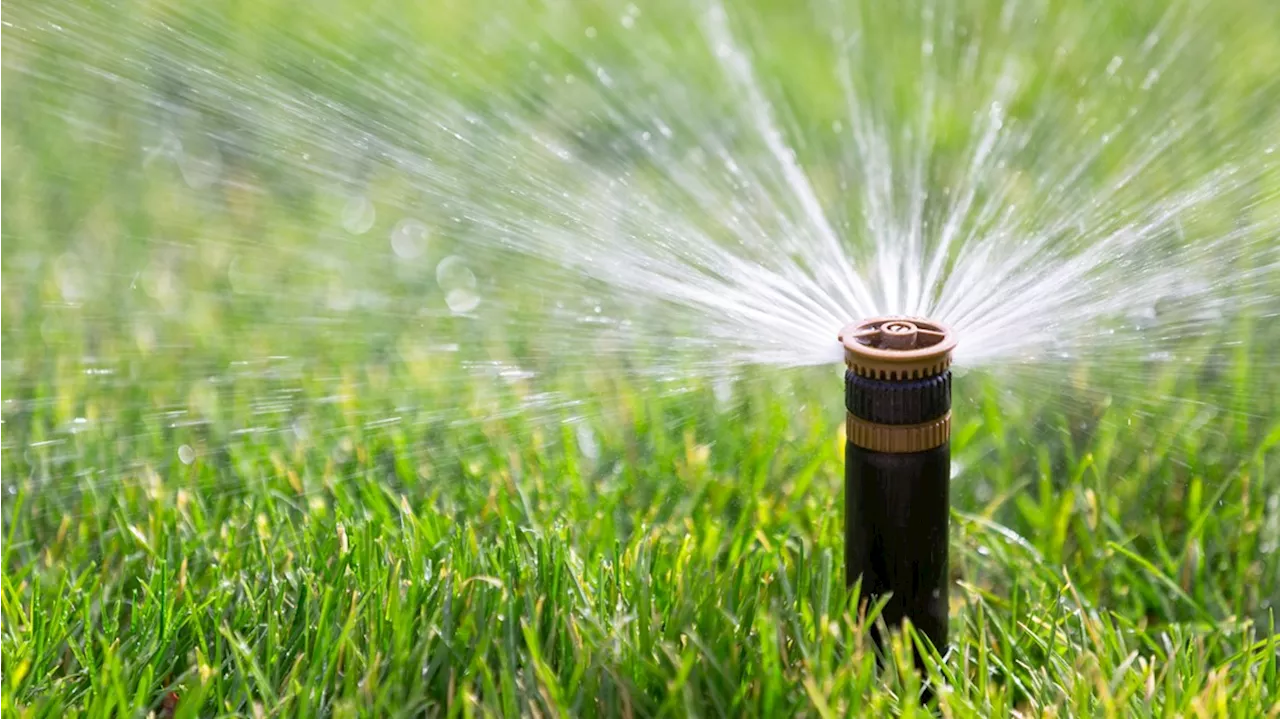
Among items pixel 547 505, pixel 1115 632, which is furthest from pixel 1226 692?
pixel 547 505

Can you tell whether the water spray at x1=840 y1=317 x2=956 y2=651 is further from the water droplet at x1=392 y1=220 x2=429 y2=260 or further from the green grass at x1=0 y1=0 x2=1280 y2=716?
the water droplet at x1=392 y1=220 x2=429 y2=260

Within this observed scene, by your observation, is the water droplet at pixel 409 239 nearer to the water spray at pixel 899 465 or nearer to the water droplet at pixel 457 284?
the water droplet at pixel 457 284

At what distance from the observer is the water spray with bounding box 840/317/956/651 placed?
5.23ft

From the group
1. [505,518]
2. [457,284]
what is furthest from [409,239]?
[505,518]

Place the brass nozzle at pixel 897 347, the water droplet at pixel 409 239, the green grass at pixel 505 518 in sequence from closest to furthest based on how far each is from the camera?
the brass nozzle at pixel 897 347 < the green grass at pixel 505 518 < the water droplet at pixel 409 239

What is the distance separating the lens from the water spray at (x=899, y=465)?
5.23ft

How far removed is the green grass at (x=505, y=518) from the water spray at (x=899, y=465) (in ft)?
0.22

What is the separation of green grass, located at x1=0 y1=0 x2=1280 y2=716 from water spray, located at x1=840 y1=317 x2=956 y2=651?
68mm

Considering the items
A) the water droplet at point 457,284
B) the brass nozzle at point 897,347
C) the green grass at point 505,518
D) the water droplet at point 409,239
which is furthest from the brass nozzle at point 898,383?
the water droplet at point 409,239

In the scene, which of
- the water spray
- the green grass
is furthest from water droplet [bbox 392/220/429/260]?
the water spray

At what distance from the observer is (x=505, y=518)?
2146 millimetres

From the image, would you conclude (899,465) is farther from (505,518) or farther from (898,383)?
(505,518)

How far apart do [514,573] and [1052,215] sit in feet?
5.24

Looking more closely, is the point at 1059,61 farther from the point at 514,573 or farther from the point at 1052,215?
the point at 514,573
